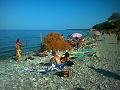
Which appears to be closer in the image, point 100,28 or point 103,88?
point 103,88

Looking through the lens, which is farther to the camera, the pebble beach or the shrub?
the shrub

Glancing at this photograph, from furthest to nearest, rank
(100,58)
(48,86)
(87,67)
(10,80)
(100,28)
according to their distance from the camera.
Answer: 1. (100,28)
2. (100,58)
3. (87,67)
4. (10,80)
5. (48,86)

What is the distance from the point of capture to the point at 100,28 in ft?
160

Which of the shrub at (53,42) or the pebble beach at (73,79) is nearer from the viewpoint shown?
the pebble beach at (73,79)

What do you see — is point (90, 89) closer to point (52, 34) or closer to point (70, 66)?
point (70, 66)

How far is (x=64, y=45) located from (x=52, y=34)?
160cm

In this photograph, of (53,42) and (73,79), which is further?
(53,42)

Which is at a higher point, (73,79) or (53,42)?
(53,42)

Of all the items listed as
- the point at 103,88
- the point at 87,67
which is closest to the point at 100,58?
the point at 87,67

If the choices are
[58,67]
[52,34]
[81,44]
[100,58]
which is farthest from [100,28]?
[58,67]

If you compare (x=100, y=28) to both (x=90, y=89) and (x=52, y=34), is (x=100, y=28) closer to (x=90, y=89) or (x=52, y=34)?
(x=52, y=34)

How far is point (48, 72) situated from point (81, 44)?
43.2 ft

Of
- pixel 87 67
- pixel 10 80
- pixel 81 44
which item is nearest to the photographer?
pixel 10 80

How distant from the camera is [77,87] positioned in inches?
383
